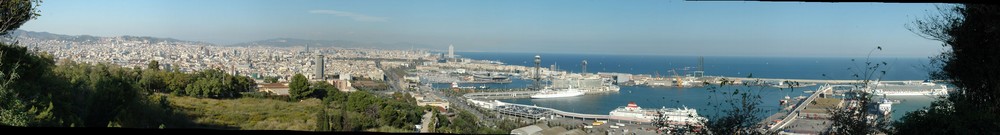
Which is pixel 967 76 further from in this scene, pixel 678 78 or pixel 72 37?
pixel 72 37

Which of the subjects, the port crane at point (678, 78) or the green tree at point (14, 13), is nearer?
the green tree at point (14, 13)

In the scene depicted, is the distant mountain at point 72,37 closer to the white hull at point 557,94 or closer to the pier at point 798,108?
the white hull at point 557,94

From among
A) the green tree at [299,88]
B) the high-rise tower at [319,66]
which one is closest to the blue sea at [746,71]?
the high-rise tower at [319,66]

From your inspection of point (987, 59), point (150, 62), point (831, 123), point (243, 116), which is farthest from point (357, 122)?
point (150, 62)

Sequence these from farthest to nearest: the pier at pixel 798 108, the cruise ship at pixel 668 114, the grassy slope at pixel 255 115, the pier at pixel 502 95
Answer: the pier at pixel 502 95 < the grassy slope at pixel 255 115 < the pier at pixel 798 108 < the cruise ship at pixel 668 114

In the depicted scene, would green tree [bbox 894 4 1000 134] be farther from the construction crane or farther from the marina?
the construction crane

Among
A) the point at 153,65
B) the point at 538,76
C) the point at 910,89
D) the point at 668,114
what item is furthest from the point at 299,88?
the point at 910,89
